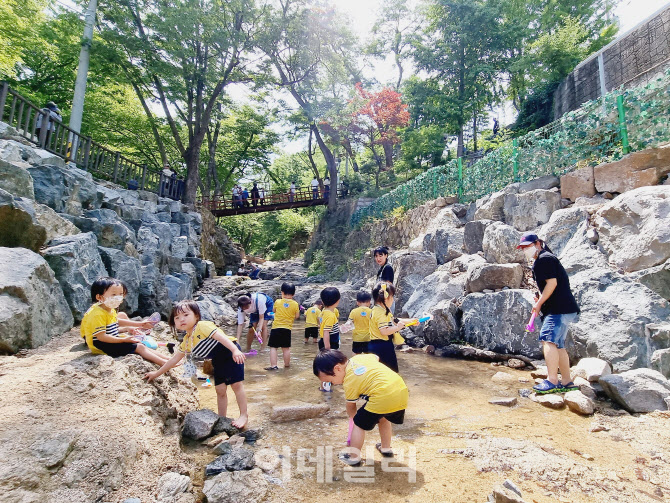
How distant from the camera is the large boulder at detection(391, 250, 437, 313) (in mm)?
7805

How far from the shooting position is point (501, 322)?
532 centimetres

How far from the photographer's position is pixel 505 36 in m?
16.2

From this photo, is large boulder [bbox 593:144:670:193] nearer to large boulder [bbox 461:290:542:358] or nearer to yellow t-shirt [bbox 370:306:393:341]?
large boulder [bbox 461:290:542:358]

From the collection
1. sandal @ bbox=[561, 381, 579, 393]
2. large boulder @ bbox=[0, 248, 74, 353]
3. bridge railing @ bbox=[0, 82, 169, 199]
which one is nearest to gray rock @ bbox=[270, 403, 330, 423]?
sandal @ bbox=[561, 381, 579, 393]

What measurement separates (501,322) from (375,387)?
11.9ft

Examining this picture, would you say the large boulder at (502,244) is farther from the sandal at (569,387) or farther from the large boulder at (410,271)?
the sandal at (569,387)

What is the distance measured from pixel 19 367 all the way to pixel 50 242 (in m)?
2.86

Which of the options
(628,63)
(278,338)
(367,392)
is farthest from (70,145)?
(628,63)

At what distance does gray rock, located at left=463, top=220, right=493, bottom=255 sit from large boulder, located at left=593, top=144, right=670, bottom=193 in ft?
6.89

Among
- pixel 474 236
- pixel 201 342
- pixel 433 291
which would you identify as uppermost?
pixel 474 236

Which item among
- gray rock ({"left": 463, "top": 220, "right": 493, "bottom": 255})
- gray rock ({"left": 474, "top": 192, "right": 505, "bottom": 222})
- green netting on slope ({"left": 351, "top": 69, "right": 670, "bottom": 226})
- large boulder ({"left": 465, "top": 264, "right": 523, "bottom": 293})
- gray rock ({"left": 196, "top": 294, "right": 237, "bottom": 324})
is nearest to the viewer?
green netting on slope ({"left": 351, "top": 69, "right": 670, "bottom": 226})

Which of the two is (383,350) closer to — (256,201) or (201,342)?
(201,342)

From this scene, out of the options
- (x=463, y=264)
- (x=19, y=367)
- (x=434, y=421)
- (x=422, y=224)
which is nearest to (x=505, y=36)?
(x=422, y=224)

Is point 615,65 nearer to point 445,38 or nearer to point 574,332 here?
point 445,38
